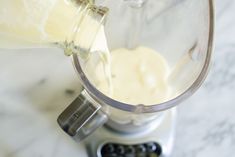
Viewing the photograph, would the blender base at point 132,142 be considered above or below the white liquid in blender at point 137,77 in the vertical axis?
below

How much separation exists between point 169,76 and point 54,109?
145mm

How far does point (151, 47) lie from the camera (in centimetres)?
67

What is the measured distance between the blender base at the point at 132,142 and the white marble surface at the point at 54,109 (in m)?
0.02

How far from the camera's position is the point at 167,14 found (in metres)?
0.66

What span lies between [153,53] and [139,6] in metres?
0.06

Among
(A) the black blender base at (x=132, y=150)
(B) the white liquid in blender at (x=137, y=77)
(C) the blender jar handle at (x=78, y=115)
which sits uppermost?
(B) the white liquid in blender at (x=137, y=77)

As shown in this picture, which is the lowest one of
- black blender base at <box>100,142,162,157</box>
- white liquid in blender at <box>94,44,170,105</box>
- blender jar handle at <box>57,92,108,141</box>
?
black blender base at <box>100,142,162,157</box>

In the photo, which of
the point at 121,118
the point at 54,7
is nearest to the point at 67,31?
the point at 54,7

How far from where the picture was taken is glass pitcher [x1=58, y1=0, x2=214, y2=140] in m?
0.54

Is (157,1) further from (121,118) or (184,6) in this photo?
(121,118)

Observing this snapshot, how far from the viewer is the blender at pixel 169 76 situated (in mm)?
548

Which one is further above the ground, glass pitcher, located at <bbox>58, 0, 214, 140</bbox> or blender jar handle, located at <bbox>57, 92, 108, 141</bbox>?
glass pitcher, located at <bbox>58, 0, 214, 140</bbox>

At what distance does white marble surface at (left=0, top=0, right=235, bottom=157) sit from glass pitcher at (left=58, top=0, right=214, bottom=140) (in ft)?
0.19

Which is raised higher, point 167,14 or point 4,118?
point 167,14
